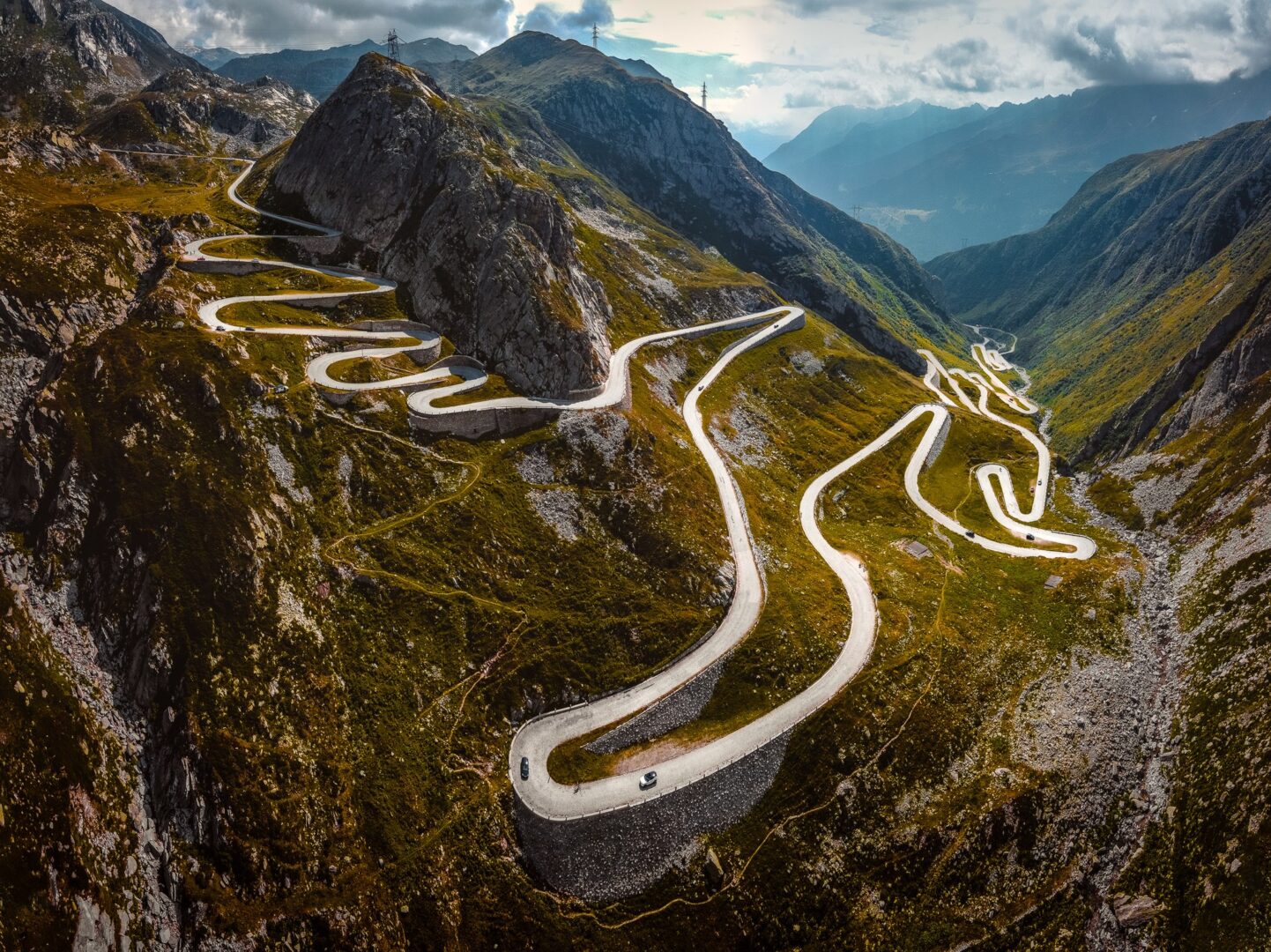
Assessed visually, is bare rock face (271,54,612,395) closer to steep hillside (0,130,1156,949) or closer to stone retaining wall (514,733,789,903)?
steep hillside (0,130,1156,949)

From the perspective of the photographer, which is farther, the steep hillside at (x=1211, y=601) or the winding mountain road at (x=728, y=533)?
the winding mountain road at (x=728, y=533)

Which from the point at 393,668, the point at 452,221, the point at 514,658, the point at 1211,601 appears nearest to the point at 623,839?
the point at 514,658

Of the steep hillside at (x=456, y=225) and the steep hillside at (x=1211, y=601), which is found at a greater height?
the steep hillside at (x=456, y=225)

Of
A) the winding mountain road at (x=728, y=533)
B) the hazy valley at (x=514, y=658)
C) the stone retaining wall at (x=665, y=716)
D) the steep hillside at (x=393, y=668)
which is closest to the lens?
the steep hillside at (x=393, y=668)

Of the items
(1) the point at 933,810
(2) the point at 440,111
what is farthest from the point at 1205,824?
(2) the point at 440,111

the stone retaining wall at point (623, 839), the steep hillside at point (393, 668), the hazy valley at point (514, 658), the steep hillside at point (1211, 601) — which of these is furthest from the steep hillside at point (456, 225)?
the steep hillside at point (1211, 601)

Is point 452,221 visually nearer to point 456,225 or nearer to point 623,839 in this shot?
point 456,225

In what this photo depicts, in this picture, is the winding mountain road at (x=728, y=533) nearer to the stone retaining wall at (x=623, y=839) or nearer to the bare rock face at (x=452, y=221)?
the stone retaining wall at (x=623, y=839)
